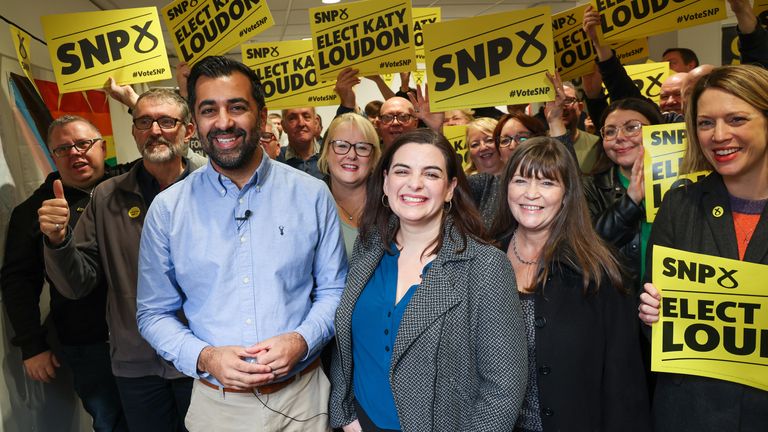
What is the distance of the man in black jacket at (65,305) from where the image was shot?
2.78 m

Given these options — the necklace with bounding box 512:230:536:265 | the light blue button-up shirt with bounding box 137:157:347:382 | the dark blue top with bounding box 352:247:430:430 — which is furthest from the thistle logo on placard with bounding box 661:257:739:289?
the light blue button-up shirt with bounding box 137:157:347:382

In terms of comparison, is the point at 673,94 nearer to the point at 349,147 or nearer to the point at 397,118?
the point at 397,118

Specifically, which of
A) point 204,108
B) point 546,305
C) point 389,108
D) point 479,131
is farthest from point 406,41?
point 546,305

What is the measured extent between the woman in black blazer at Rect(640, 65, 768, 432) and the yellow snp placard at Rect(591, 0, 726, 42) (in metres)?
1.32

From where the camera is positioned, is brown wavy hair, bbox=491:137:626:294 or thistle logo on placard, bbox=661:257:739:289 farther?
brown wavy hair, bbox=491:137:626:294

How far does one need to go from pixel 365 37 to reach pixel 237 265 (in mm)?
2112

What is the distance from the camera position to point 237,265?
1.82m

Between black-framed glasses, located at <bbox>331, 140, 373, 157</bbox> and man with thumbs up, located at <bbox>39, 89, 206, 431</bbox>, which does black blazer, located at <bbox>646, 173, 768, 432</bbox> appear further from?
man with thumbs up, located at <bbox>39, 89, 206, 431</bbox>

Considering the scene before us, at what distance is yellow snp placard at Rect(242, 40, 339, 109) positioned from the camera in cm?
397

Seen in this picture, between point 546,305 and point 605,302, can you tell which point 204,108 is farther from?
point 605,302

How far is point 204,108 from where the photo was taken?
1.86 metres

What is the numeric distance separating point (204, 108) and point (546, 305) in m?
1.26

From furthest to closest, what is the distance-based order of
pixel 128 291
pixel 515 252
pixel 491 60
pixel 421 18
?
pixel 421 18, pixel 491 60, pixel 128 291, pixel 515 252

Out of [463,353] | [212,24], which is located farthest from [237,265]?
[212,24]
